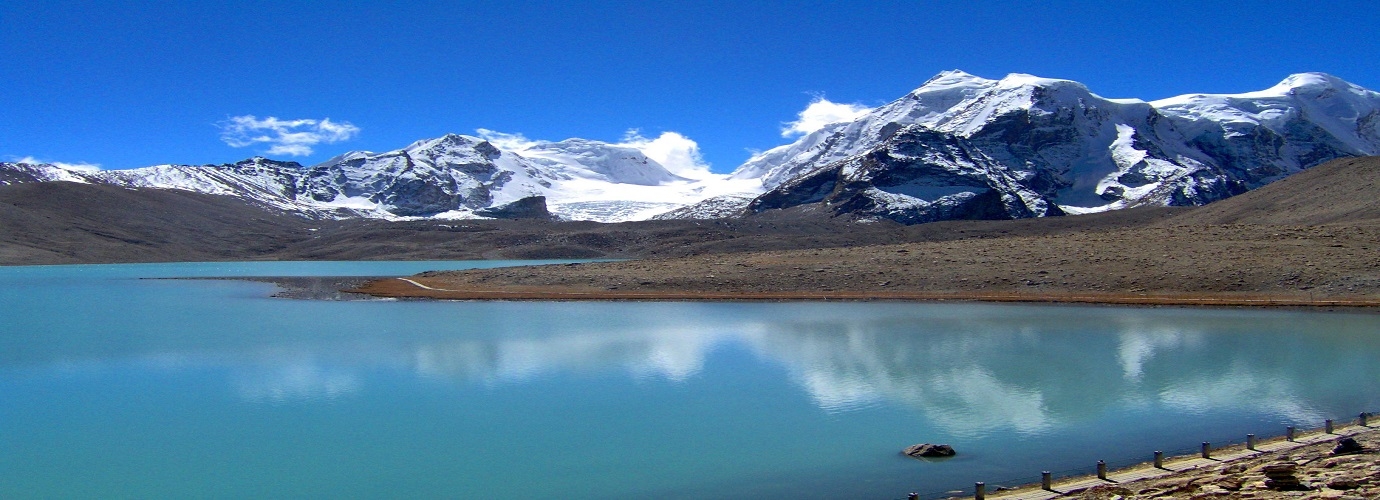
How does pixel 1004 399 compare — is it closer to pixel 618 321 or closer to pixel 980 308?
pixel 618 321

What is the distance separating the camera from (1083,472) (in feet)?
49.1

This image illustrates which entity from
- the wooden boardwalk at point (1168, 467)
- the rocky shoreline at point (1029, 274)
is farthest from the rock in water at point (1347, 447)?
the rocky shoreline at point (1029, 274)

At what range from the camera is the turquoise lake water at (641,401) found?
15.6 m

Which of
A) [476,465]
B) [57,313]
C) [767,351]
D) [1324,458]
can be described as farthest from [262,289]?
[1324,458]

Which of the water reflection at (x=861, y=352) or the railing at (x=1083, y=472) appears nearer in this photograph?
the railing at (x=1083, y=472)

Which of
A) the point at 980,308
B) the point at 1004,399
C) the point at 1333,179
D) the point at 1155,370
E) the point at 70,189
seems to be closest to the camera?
the point at 1004,399

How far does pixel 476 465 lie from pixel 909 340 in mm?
20721

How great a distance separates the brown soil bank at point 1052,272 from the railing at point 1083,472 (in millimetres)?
31914

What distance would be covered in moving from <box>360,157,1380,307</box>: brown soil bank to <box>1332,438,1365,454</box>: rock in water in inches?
1325

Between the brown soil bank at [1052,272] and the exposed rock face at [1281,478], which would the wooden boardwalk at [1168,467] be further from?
the brown soil bank at [1052,272]

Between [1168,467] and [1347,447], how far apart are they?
103 inches

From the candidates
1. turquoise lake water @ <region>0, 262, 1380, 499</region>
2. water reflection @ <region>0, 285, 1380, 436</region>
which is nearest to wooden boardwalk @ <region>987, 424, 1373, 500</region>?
turquoise lake water @ <region>0, 262, 1380, 499</region>

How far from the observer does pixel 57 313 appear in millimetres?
47625

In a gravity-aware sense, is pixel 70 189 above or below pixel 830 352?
above
